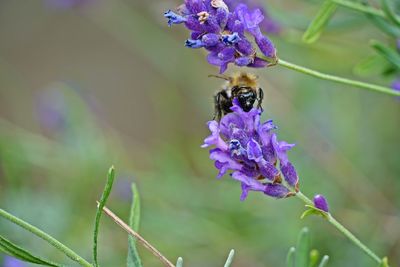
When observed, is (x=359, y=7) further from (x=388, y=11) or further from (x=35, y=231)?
(x=35, y=231)

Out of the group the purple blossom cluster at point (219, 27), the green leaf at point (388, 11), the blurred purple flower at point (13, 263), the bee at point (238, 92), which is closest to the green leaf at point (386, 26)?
the green leaf at point (388, 11)

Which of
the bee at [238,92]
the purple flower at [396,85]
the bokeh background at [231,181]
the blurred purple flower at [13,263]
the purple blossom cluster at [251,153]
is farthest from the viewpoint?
the bokeh background at [231,181]

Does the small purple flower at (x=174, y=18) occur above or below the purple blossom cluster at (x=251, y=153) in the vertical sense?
above

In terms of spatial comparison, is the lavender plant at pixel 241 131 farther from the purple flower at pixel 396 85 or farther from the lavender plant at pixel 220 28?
the purple flower at pixel 396 85

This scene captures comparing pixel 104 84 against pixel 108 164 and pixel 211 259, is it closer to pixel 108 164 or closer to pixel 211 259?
pixel 108 164

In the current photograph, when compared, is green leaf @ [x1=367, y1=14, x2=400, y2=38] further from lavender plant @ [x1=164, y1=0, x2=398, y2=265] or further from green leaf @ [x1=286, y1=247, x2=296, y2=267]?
green leaf @ [x1=286, y1=247, x2=296, y2=267]

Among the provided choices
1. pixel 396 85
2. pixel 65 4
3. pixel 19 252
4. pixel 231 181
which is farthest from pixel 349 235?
pixel 65 4

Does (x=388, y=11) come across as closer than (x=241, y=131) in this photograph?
No

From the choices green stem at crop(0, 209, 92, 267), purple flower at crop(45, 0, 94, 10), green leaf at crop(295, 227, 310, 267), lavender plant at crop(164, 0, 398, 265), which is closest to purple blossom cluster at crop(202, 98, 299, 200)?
lavender plant at crop(164, 0, 398, 265)
